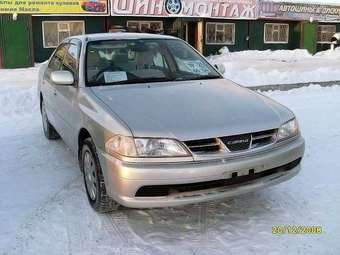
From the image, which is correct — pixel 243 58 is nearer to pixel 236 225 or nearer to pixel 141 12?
pixel 141 12

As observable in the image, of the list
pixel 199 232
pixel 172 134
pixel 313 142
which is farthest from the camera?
pixel 313 142

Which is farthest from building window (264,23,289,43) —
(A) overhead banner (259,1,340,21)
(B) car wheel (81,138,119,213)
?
(B) car wheel (81,138,119,213)

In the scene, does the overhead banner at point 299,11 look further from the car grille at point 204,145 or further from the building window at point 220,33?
the car grille at point 204,145

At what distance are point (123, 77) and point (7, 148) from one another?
90.2 inches

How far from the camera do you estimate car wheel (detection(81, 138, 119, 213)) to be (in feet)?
12.8

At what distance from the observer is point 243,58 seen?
22.8 meters

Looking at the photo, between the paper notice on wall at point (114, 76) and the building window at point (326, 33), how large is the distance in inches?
1046

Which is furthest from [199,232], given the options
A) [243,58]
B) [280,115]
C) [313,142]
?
[243,58]

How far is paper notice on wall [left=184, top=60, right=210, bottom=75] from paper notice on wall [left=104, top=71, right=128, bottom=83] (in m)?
0.79

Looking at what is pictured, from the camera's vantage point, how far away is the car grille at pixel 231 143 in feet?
11.5

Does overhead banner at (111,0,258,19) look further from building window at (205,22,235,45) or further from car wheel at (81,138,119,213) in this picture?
car wheel at (81,138,119,213)

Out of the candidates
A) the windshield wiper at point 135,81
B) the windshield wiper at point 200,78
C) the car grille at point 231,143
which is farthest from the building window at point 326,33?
the car grille at point 231,143

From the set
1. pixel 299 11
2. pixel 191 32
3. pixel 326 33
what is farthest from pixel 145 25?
pixel 326 33

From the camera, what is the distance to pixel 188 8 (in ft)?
72.2
